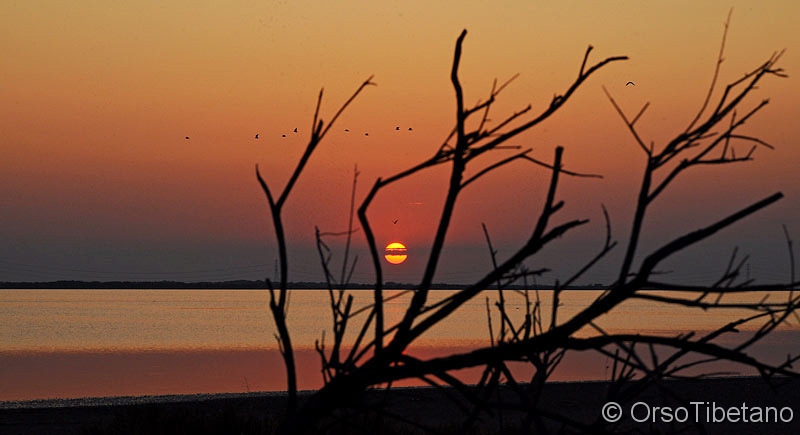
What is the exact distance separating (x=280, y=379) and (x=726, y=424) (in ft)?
68.0

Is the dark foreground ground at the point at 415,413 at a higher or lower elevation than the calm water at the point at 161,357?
lower

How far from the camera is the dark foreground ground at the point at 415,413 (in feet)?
39.1

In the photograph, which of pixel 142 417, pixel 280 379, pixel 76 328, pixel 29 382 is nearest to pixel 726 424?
pixel 142 417

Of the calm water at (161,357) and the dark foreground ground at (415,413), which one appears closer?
the dark foreground ground at (415,413)

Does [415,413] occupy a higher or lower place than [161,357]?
lower

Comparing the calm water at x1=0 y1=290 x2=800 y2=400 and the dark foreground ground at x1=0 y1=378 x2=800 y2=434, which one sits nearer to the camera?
the dark foreground ground at x1=0 y1=378 x2=800 y2=434

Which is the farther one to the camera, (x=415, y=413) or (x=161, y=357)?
(x=161, y=357)

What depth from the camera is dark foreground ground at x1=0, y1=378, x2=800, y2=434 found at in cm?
1191

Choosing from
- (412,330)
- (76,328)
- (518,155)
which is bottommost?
(412,330)

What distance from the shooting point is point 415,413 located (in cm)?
1797

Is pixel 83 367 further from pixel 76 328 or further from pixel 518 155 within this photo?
pixel 518 155

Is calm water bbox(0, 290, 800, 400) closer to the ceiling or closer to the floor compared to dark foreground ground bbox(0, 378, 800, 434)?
closer to the ceiling

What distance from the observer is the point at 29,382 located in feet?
111

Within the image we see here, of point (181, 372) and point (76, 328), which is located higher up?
point (76, 328)
